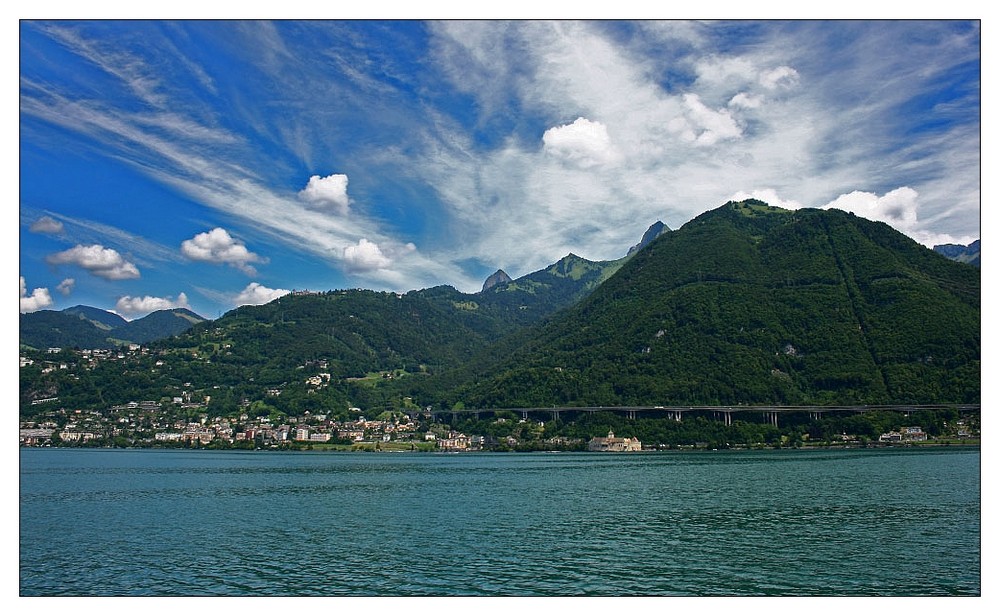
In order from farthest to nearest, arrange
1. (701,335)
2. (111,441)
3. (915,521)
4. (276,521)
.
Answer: (111,441)
(701,335)
(276,521)
(915,521)

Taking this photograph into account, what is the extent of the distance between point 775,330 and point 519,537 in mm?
101226

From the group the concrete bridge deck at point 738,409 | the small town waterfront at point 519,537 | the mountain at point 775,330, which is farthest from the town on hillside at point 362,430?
the small town waterfront at point 519,537

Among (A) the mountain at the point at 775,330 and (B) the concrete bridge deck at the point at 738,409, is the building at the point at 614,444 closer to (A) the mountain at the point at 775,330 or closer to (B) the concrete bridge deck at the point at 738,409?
(B) the concrete bridge deck at the point at 738,409

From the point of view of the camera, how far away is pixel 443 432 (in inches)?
5010

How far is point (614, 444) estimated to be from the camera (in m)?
101

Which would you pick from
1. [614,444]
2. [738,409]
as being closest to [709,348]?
[738,409]

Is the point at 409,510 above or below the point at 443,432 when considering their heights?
above

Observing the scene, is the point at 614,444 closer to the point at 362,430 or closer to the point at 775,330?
the point at 775,330
